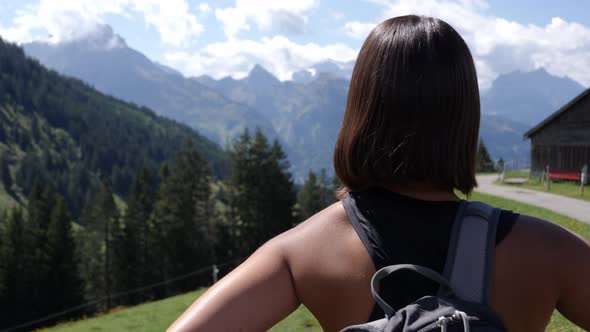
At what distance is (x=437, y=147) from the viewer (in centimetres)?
166

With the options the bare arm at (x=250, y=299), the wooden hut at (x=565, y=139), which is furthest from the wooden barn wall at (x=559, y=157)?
the bare arm at (x=250, y=299)

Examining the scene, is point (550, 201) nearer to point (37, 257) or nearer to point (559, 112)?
point (559, 112)

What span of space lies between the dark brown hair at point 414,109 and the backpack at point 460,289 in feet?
0.67

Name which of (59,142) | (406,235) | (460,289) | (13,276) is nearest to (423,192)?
(406,235)

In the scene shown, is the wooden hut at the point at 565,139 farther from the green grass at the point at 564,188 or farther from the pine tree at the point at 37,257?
the pine tree at the point at 37,257

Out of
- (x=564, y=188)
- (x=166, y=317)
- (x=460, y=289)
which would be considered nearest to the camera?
(x=460, y=289)

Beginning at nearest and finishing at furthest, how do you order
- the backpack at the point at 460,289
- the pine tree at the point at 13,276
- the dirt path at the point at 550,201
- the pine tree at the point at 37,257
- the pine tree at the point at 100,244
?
the backpack at the point at 460,289 → the dirt path at the point at 550,201 → the pine tree at the point at 13,276 → the pine tree at the point at 37,257 → the pine tree at the point at 100,244

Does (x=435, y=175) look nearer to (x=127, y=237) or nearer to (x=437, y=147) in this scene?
(x=437, y=147)

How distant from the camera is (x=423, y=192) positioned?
1.70m

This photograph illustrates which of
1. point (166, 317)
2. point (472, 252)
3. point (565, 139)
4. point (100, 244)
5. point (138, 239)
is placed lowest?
point (100, 244)

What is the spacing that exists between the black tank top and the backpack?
1.7 inches

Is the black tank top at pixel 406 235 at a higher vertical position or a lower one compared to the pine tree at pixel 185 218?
higher

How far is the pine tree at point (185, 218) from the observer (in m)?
63.6

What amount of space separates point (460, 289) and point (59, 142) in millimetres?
186448
